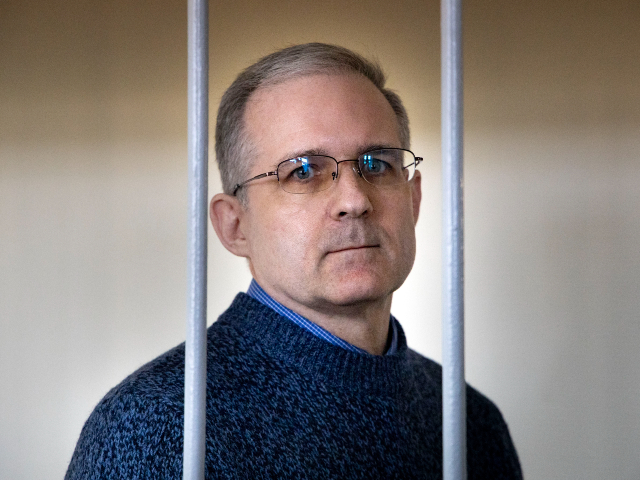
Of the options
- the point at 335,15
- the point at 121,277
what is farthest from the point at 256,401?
the point at 335,15

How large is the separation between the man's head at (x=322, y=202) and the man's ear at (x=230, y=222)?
0.01 meters

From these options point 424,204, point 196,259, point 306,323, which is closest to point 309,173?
point 306,323

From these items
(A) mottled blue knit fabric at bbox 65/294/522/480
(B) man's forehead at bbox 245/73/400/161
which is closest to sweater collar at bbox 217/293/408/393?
(A) mottled blue knit fabric at bbox 65/294/522/480

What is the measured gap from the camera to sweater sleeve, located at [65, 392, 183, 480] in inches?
28.1

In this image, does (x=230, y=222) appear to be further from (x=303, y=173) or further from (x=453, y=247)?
(x=453, y=247)

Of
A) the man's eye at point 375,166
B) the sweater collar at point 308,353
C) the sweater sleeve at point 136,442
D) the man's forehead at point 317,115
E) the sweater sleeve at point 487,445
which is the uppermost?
the man's forehead at point 317,115

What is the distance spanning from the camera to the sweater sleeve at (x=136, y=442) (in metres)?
0.71

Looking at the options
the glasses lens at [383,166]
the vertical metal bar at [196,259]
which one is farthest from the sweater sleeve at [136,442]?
the glasses lens at [383,166]

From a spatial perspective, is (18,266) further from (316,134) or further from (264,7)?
(316,134)

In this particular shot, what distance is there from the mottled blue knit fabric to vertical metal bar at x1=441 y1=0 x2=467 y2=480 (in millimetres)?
416

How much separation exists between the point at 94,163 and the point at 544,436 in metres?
1.74

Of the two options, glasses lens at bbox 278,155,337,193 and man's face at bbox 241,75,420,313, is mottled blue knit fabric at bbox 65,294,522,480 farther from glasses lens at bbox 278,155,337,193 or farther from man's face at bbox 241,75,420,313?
glasses lens at bbox 278,155,337,193

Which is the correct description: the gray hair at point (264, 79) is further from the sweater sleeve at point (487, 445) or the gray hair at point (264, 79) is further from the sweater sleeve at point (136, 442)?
the sweater sleeve at point (487, 445)

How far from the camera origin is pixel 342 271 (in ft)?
2.85
